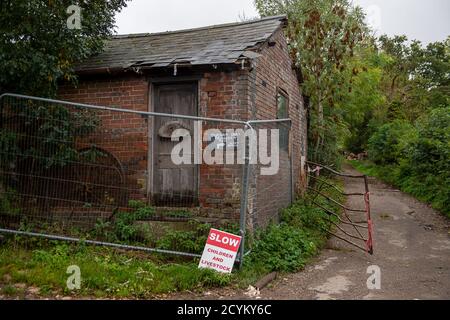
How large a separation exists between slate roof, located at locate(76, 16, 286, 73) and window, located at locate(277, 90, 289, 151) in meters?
1.74

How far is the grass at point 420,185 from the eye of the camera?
11326mm

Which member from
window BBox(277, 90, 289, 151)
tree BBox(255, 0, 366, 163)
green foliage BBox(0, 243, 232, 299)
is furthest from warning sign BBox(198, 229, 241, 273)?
tree BBox(255, 0, 366, 163)

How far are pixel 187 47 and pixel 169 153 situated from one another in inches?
91.7

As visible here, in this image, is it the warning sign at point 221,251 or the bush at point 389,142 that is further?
the bush at point 389,142

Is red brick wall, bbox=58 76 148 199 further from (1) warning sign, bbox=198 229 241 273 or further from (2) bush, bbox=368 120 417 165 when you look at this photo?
(2) bush, bbox=368 120 417 165

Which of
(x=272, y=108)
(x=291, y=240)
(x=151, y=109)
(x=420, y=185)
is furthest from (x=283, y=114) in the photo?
(x=420, y=185)

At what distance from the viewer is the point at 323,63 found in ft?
46.9

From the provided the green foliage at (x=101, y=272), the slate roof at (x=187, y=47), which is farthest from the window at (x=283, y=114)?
the green foliage at (x=101, y=272)

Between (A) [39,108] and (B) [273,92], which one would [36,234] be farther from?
(B) [273,92]

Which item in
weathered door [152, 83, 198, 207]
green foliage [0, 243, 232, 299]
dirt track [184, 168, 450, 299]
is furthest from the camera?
weathered door [152, 83, 198, 207]

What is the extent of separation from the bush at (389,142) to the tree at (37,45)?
14.3 metres

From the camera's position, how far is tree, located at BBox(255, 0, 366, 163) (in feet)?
46.3

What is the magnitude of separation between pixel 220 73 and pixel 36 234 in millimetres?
3951

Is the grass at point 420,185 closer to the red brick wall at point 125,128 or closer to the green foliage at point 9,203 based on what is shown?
the red brick wall at point 125,128
